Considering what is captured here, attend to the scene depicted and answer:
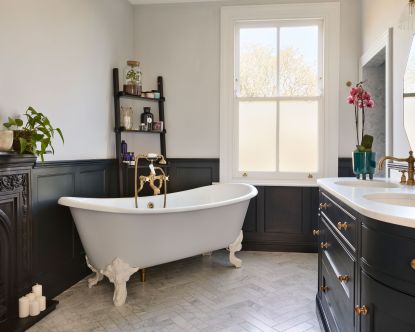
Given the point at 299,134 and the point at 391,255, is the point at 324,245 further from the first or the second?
the point at 299,134

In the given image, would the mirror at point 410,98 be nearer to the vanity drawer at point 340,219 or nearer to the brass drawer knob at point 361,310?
the vanity drawer at point 340,219

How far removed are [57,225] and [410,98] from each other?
2599 mm

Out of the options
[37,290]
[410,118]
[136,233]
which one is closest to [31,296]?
[37,290]

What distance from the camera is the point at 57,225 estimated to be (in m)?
2.68

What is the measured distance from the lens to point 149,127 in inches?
150

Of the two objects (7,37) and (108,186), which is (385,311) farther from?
(108,186)

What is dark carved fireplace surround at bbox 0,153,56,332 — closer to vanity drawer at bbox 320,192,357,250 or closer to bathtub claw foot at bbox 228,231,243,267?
bathtub claw foot at bbox 228,231,243,267

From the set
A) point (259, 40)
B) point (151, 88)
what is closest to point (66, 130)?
point (151, 88)

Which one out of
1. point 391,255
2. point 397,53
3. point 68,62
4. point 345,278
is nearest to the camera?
point 391,255

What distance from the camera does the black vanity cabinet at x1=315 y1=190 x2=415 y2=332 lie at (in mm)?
1032

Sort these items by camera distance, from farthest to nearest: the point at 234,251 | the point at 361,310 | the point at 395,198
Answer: the point at 234,251 < the point at 395,198 < the point at 361,310

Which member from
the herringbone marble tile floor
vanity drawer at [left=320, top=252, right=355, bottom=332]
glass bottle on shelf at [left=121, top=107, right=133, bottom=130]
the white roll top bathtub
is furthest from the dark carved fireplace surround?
vanity drawer at [left=320, top=252, right=355, bottom=332]

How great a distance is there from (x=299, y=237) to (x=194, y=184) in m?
1.25

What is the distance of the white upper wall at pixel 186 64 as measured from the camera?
388 cm
